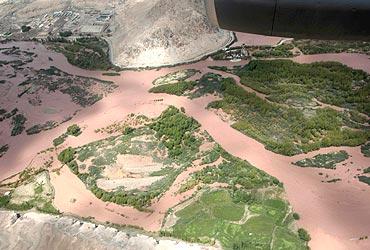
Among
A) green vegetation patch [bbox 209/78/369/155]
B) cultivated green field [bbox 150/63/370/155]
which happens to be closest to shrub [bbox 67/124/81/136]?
cultivated green field [bbox 150/63/370/155]

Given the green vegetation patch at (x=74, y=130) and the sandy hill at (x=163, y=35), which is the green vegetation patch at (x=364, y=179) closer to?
the green vegetation patch at (x=74, y=130)

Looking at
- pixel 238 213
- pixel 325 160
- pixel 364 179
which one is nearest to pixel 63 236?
pixel 238 213

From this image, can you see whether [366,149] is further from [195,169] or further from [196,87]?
[196,87]

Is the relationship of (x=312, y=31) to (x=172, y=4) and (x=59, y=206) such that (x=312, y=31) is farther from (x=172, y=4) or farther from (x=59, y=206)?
(x=172, y=4)

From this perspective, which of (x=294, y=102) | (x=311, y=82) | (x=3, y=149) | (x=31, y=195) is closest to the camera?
(x=31, y=195)

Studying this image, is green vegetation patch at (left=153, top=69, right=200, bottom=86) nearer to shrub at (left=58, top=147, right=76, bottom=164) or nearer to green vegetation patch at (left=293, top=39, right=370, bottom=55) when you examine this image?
green vegetation patch at (left=293, top=39, right=370, bottom=55)

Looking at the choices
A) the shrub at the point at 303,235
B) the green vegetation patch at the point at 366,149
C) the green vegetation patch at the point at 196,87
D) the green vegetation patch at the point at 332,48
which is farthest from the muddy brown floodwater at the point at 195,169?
the green vegetation patch at the point at 332,48
